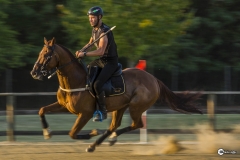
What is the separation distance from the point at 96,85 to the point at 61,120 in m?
5.16

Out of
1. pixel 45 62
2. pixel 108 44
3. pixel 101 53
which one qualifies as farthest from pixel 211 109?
pixel 45 62

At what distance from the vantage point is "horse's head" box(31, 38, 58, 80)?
945 cm

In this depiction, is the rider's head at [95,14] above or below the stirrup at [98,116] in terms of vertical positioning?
above

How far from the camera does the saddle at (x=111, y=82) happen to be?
9875mm

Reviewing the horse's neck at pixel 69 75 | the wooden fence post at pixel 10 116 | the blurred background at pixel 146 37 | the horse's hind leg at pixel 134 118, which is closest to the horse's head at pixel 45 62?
the horse's neck at pixel 69 75

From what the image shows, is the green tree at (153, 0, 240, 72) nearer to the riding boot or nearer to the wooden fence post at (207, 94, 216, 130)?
the wooden fence post at (207, 94, 216, 130)

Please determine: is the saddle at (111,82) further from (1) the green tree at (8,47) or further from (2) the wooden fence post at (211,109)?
(1) the green tree at (8,47)

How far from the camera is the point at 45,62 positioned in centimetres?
952

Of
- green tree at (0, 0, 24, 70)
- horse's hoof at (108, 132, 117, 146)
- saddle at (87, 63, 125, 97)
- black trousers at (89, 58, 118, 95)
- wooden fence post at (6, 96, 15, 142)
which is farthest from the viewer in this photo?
green tree at (0, 0, 24, 70)

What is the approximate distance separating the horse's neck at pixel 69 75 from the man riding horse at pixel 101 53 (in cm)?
24

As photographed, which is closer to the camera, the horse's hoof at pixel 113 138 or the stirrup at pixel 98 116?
the stirrup at pixel 98 116

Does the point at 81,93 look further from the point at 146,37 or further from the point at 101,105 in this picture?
the point at 146,37

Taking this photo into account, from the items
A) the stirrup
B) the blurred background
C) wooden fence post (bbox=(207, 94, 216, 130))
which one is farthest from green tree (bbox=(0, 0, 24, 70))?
the stirrup

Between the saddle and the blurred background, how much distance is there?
22.8 feet
